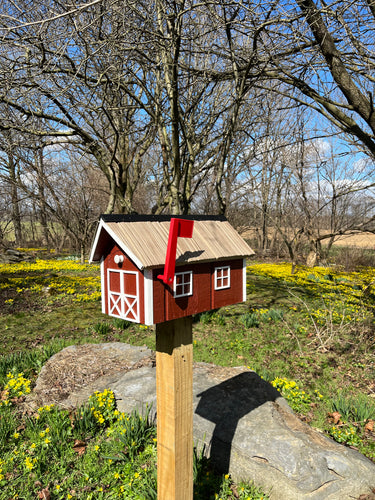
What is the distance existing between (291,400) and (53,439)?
114 inches

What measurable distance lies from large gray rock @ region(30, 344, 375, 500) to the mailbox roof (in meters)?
1.89

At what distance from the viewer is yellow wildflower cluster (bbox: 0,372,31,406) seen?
398 cm

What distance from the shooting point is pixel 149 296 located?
161 cm

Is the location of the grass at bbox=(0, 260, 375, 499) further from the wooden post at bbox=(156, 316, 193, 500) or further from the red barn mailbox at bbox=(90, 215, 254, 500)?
the red barn mailbox at bbox=(90, 215, 254, 500)

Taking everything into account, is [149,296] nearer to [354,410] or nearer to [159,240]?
[159,240]

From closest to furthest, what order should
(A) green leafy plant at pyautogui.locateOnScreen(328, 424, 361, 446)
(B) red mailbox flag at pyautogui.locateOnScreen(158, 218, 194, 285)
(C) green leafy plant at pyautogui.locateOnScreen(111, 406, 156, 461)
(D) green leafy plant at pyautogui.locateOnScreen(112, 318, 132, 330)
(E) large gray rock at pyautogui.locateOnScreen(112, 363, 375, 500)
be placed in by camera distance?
1. (B) red mailbox flag at pyautogui.locateOnScreen(158, 218, 194, 285)
2. (E) large gray rock at pyautogui.locateOnScreen(112, 363, 375, 500)
3. (C) green leafy plant at pyautogui.locateOnScreen(111, 406, 156, 461)
4. (A) green leafy plant at pyautogui.locateOnScreen(328, 424, 361, 446)
5. (D) green leafy plant at pyautogui.locateOnScreen(112, 318, 132, 330)

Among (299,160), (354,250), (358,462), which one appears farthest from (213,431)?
(354,250)

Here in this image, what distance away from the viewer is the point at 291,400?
4.11 meters

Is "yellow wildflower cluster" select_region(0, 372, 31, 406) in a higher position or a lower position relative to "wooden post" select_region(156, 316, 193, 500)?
lower

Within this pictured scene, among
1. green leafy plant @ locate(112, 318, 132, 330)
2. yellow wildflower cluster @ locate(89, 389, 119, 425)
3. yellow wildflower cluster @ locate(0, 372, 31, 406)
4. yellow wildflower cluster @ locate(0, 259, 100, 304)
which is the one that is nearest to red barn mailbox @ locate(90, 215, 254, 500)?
yellow wildflower cluster @ locate(89, 389, 119, 425)

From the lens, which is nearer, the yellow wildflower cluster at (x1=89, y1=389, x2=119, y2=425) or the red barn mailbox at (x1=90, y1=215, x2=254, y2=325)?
the red barn mailbox at (x1=90, y1=215, x2=254, y2=325)

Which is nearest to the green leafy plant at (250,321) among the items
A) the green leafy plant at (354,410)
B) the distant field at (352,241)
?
the green leafy plant at (354,410)

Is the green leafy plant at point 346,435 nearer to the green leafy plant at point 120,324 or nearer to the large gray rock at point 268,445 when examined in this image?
the large gray rock at point 268,445

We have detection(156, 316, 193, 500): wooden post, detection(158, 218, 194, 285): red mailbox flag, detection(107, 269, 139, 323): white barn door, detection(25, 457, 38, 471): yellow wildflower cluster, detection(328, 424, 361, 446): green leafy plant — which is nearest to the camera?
detection(158, 218, 194, 285): red mailbox flag
